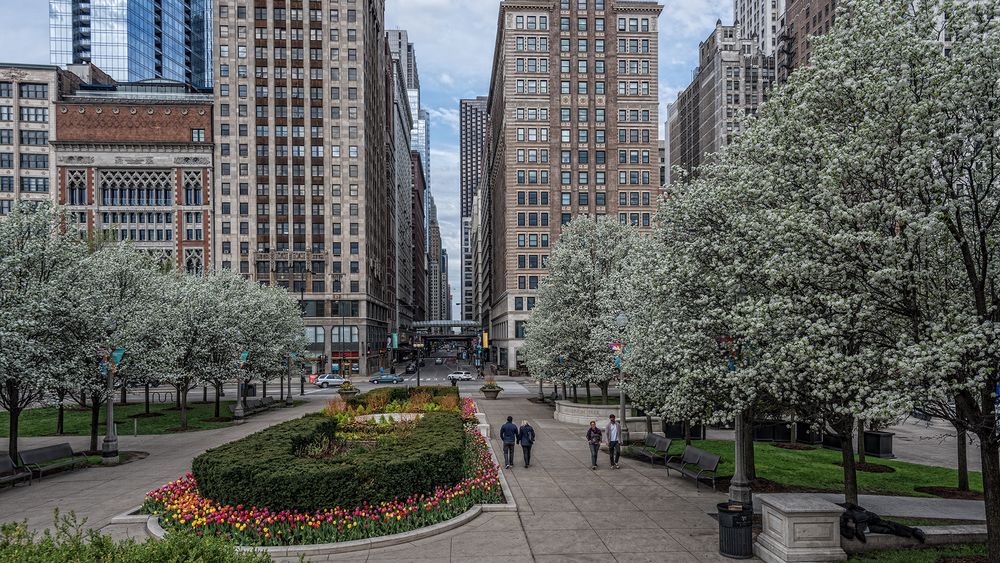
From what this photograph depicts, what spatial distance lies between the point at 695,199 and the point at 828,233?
3.57 metres

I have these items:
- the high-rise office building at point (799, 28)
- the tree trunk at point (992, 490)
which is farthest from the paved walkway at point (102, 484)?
the high-rise office building at point (799, 28)

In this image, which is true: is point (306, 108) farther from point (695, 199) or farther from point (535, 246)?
point (695, 199)

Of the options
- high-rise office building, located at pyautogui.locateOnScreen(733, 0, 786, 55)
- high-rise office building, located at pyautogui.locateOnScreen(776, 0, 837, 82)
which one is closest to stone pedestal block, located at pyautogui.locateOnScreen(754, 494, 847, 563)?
high-rise office building, located at pyautogui.locateOnScreen(776, 0, 837, 82)

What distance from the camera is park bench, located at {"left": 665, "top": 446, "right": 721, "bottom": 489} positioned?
59.6ft

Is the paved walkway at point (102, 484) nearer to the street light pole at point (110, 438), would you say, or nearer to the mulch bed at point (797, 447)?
the street light pole at point (110, 438)

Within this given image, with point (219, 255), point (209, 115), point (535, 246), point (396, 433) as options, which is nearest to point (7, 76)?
point (209, 115)

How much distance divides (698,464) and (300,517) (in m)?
12.5

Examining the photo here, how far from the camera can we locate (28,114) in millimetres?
93000

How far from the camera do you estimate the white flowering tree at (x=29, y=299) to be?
19.0 m

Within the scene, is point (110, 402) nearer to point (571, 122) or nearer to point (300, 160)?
point (300, 160)

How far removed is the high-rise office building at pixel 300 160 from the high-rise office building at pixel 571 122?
21889mm

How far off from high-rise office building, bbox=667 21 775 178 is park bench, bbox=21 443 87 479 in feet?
412

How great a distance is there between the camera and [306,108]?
85500mm

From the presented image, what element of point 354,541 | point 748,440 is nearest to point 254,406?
point 354,541
